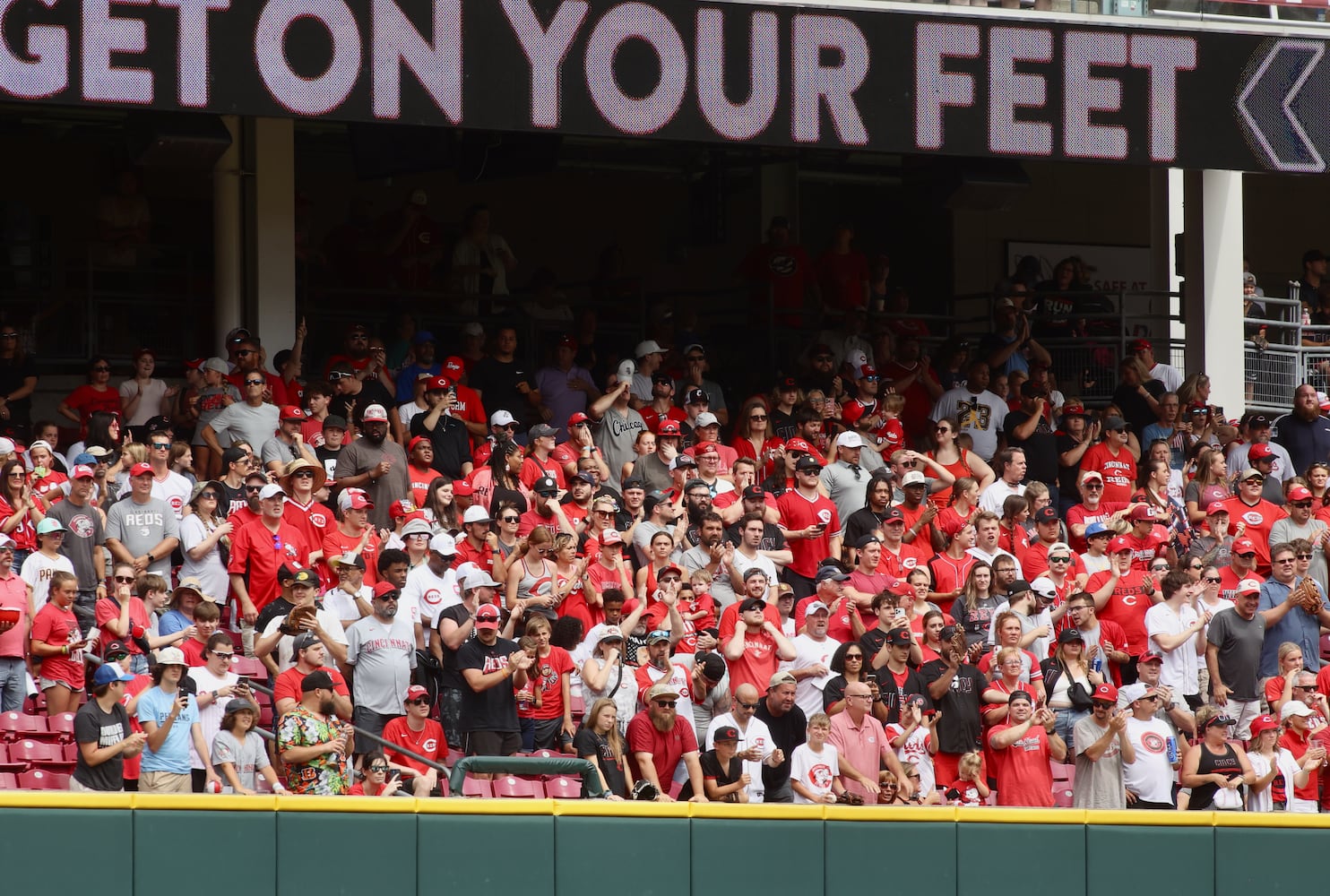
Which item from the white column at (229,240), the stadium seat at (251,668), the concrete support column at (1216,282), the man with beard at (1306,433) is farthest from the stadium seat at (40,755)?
the concrete support column at (1216,282)

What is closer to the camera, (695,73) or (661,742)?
(661,742)

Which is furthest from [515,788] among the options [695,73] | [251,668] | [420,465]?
[695,73]

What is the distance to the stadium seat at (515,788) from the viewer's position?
1201 centimetres

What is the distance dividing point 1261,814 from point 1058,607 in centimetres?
354

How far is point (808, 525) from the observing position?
1591 centimetres

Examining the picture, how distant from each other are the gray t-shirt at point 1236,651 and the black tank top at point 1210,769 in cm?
134

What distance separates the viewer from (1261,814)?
38.1 ft

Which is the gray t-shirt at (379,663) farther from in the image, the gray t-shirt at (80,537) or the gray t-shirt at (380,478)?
the gray t-shirt at (380,478)

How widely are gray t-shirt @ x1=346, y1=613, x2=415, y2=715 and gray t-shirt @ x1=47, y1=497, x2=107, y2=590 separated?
1838 mm

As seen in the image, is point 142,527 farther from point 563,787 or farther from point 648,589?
point 563,787

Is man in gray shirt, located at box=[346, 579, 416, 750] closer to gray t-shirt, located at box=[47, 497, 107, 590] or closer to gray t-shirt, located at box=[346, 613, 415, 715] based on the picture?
gray t-shirt, located at box=[346, 613, 415, 715]

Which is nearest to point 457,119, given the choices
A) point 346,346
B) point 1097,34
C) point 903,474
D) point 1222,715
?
point 346,346

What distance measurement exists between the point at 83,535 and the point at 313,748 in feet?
9.65

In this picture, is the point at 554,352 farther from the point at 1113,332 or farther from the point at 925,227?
the point at 925,227
